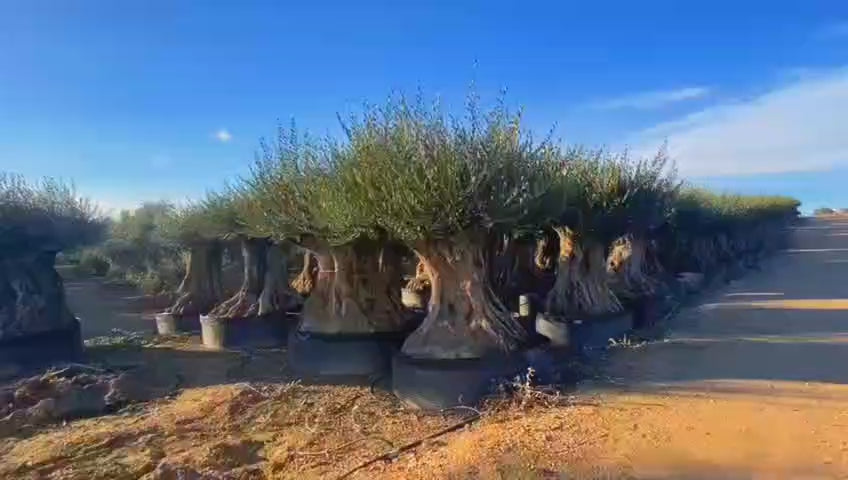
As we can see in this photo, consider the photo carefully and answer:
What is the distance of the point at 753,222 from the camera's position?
30531 mm

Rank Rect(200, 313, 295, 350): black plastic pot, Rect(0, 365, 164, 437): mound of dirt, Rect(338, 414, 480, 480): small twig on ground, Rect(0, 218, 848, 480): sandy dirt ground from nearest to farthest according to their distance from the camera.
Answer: Rect(0, 218, 848, 480): sandy dirt ground < Rect(338, 414, 480, 480): small twig on ground < Rect(0, 365, 164, 437): mound of dirt < Rect(200, 313, 295, 350): black plastic pot

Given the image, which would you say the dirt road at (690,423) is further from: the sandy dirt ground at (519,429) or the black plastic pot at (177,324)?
the black plastic pot at (177,324)

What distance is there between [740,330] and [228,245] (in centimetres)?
1229

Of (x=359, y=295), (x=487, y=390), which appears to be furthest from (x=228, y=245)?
(x=487, y=390)

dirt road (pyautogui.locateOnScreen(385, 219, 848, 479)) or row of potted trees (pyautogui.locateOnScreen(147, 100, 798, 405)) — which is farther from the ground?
row of potted trees (pyautogui.locateOnScreen(147, 100, 798, 405))

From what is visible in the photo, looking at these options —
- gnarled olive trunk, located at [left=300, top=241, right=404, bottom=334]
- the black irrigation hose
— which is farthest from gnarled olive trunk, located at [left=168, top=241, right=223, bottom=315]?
the black irrigation hose

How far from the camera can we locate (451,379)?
7.15 meters

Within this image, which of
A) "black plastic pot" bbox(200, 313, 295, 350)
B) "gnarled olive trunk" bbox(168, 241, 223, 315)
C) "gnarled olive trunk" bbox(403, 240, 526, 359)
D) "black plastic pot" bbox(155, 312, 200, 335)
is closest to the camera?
"gnarled olive trunk" bbox(403, 240, 526, 359)

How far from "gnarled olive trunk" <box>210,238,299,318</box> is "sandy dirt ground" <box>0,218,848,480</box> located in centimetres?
352

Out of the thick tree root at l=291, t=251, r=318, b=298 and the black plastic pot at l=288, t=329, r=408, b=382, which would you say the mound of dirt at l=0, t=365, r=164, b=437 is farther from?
the thick tree root at l=291, t=251, r=318, b=298

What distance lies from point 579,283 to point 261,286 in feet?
23.6

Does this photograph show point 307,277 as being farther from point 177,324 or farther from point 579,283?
point 579,283

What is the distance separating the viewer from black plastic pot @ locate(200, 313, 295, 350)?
12680 millimetres

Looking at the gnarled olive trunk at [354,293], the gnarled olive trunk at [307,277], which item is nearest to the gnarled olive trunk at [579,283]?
the gnarled olive trunk at [354,293]
